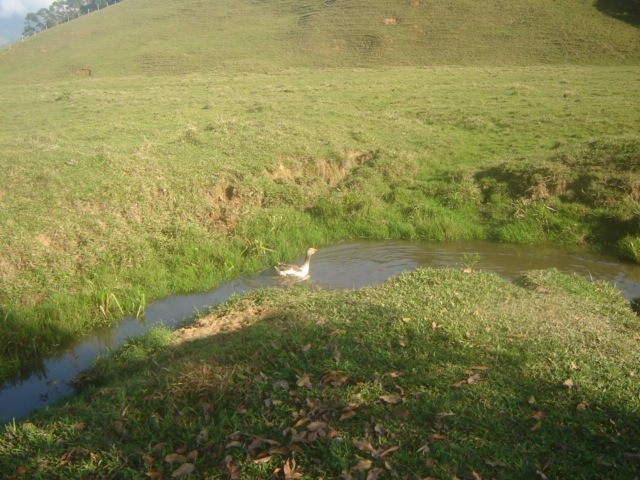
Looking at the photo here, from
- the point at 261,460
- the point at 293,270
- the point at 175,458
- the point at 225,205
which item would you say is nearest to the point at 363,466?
the point at 261,460

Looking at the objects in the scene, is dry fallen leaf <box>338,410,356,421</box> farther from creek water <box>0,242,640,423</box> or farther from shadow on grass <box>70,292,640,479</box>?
creek water <box>0,242,640,423</box>

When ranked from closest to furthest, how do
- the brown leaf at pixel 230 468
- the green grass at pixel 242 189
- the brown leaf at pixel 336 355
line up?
1. the brown leaf at pixel 230 468
2. the brown leaf at pixel 336 355
3. the green grass at pixel 242 189

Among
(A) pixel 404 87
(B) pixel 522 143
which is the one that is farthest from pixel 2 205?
(A) pixel 404 87

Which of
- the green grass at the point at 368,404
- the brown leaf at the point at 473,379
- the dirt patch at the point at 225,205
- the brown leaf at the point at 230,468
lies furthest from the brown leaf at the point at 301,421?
the dirt patch at the point at 225,205

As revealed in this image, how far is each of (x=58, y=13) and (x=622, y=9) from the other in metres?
89.3

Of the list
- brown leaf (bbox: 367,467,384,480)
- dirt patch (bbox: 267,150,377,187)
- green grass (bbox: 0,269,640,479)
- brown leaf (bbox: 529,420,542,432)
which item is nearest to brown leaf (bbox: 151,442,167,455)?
green grass (bbox: 0,269,640,479)

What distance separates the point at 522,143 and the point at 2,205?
1345 cm

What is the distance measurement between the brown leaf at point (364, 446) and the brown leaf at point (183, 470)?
128 cm

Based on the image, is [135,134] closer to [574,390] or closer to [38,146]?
[38,146]

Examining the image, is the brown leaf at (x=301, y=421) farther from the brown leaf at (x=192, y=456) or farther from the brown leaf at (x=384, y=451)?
the brown leaf at (x=192, y=456)

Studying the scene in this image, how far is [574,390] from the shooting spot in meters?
4.81

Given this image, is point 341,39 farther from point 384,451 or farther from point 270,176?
point 384,451

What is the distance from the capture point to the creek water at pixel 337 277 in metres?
6.92

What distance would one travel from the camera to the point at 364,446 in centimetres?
422
